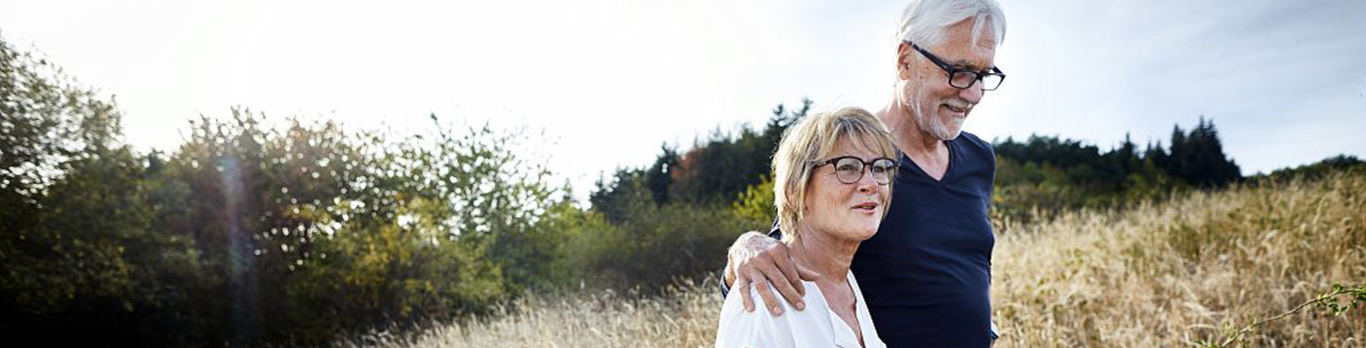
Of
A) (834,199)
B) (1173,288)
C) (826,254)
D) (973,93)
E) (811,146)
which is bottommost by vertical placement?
(1173,288)

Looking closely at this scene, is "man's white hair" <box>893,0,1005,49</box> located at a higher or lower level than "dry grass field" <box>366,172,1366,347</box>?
higher

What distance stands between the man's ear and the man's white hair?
0.03 meters

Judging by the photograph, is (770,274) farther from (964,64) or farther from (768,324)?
(964,64)

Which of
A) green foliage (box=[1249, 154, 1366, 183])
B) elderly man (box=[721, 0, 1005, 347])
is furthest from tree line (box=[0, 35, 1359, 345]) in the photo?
elderly man (box=[721, 0, 1005, 347])

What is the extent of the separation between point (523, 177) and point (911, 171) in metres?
14.8

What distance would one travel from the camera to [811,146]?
1.74m

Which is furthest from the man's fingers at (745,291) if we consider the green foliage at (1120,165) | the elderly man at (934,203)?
the green foliage at (1120,165)

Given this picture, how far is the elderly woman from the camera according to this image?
1.71m

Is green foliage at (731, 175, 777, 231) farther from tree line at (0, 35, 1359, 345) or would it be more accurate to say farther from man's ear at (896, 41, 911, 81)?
man's ear at (896, 41, 911, 81)

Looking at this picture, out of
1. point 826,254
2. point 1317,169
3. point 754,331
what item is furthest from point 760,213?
point 754,331

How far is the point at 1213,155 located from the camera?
2981cm

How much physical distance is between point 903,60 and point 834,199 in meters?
0.80

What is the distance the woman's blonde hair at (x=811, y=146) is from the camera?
68.2 inches

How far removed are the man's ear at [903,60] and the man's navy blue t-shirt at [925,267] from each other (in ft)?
0.85
